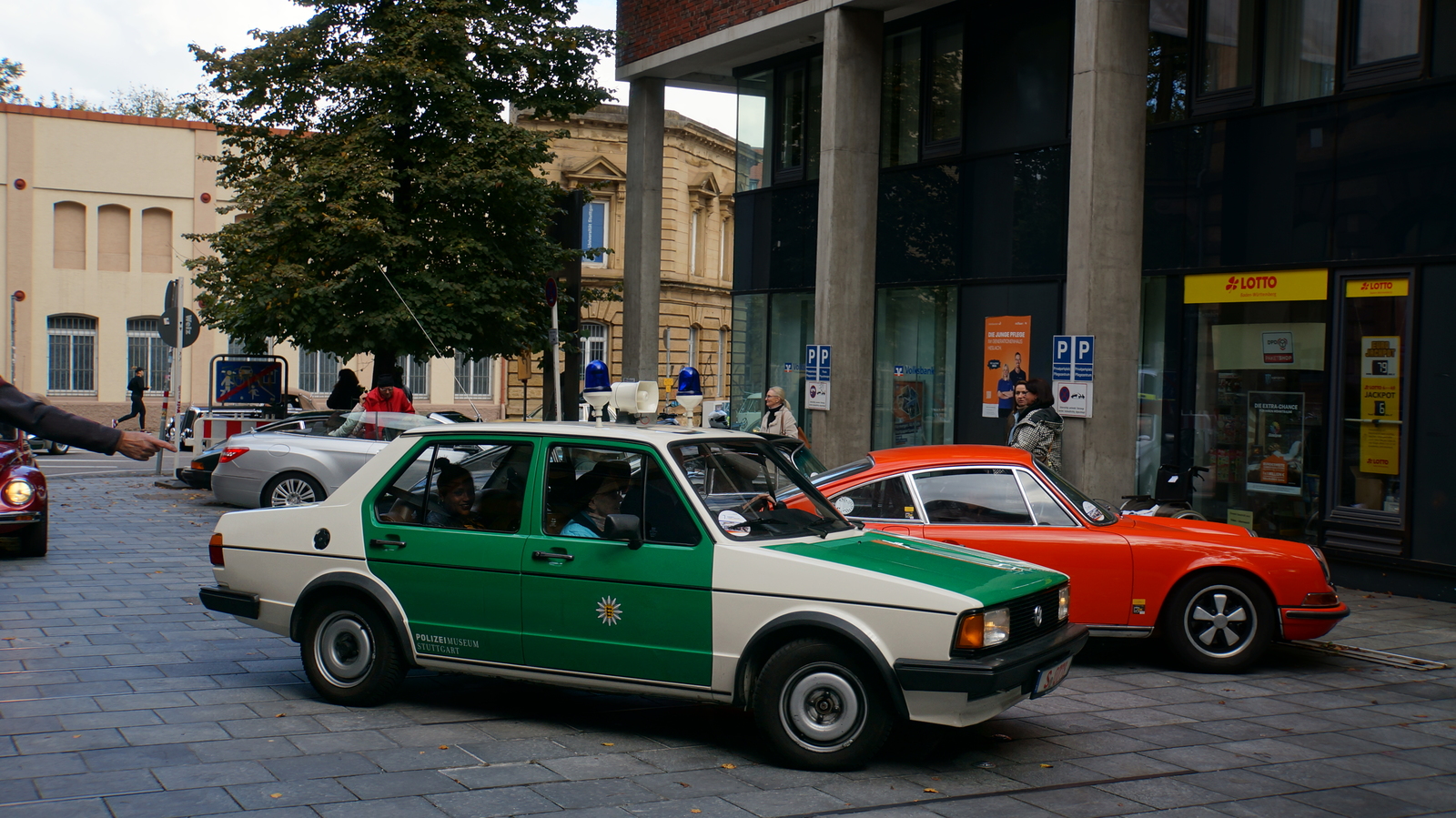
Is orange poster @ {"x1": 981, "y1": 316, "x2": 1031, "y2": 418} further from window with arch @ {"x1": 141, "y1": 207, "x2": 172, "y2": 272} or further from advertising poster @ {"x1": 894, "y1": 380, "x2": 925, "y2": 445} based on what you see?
window with arch @ {"x1": 141, "y1": 207, "x2": 172, "y2": 272}

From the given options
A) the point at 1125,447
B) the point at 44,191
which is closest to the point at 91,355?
the point at 44,191

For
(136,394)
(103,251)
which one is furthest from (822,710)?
(103,251)

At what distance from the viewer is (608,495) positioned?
20.8ft

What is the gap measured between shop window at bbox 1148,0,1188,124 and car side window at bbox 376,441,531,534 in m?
10.2

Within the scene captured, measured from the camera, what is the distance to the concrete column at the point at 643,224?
22.0 m

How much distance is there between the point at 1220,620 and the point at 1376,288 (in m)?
5.50

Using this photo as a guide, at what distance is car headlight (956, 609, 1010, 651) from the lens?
543 cm

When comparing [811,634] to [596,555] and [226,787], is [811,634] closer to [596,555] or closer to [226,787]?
[596,555]

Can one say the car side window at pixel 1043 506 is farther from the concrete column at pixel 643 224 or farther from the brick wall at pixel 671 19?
the concrete column at pixel 643 224

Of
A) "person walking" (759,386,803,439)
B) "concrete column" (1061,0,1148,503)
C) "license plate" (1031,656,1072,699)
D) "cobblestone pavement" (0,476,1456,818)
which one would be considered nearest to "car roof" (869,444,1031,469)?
"cobblestone pavement" (0,476,1456,818)

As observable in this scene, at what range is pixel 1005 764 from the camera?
5887mm

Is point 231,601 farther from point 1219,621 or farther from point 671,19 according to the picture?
point 671,19

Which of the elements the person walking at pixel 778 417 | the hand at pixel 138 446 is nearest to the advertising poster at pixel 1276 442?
the person walking at pixel 778 417

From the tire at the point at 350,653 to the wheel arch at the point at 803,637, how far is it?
2.04 m
